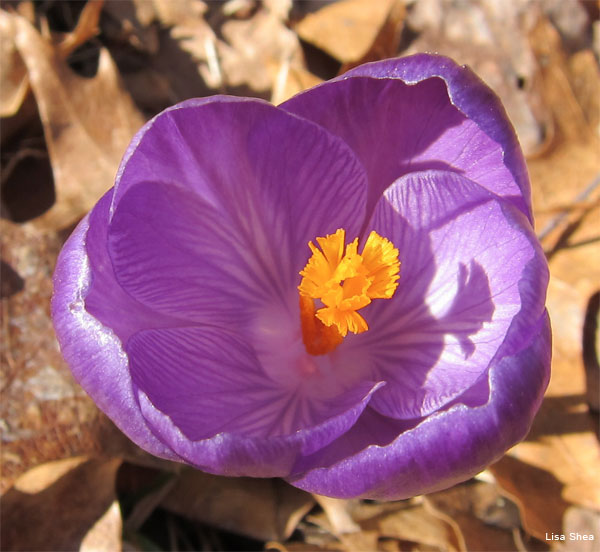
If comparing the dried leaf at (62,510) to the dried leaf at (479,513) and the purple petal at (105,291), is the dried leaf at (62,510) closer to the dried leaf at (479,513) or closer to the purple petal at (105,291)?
the purple petal at (105,291)

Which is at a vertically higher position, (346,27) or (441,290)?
(346,27)

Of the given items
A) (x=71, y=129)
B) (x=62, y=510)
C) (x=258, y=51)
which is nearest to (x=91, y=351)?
(x=62, y=510)

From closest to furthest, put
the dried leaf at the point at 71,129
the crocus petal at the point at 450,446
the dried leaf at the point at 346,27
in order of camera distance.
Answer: the crocus petal at the point at 450,446 < the dried leaf at the point at 71,129 < the dried leaf at the point at 346,27

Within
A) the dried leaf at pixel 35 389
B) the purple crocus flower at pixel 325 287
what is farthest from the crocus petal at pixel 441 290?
the dried leaf at pixel 35 389

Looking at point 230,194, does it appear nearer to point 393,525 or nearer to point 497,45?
point 393,525

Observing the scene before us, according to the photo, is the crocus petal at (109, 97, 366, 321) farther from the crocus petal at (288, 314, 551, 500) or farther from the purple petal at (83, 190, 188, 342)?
the crocus petal at (288, 314, 551, 500)

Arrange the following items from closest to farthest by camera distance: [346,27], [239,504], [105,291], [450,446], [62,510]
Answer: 1. [450,446]
2. [105,291]
3. [62,510]
4. [239,504]
5. [346,27]

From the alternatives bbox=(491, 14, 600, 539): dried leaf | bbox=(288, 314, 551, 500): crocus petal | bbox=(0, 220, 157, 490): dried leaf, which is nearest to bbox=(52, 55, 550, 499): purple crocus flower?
bbox=(288, 314, 551, 500): crocus petal

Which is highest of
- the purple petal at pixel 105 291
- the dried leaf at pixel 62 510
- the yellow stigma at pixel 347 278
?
the purple petal at pixel 105 291
